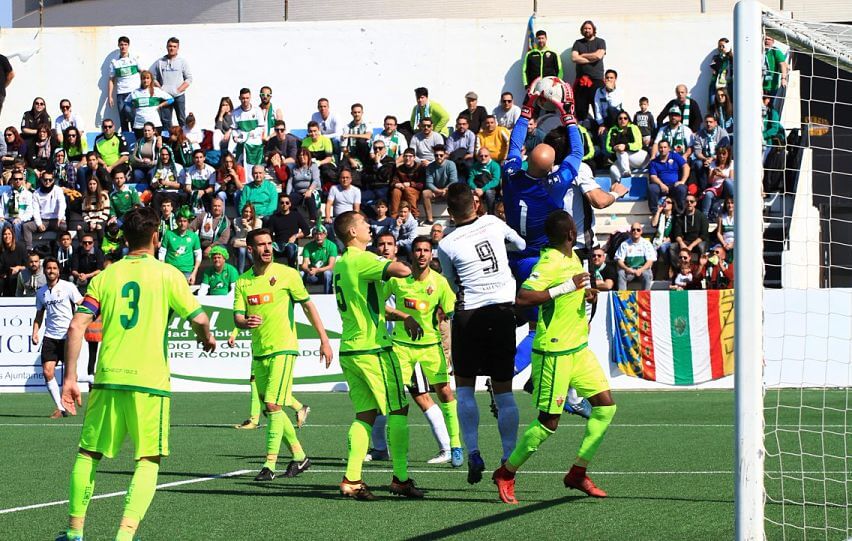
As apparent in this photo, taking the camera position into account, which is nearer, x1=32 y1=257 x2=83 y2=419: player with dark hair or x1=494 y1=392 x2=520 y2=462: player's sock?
x1=494 y1=392 x2=520 y2=462: player's sock

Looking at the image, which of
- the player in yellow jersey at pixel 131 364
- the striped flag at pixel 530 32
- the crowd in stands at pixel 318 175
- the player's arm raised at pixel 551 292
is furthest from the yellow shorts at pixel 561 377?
the striped flag at pixel 530 32

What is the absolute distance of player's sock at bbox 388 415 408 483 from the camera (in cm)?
870

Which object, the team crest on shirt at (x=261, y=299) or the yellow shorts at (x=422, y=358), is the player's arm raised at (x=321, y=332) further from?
the yellow shorts at (x=422, y=358)

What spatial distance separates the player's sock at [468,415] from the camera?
9117 millimetres

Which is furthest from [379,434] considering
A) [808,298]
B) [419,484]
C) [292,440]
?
[808,298]

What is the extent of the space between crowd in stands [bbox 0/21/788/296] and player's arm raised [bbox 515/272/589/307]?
12.8 m

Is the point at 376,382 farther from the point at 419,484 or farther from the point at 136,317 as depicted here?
the point at 136,317

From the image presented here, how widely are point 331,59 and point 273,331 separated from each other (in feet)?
59.3

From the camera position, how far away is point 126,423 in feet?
21.8

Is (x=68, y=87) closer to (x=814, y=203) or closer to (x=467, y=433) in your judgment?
(x=814, y=203)

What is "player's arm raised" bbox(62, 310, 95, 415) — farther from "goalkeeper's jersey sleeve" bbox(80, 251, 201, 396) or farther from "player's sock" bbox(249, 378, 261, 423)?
"player's sock" bbox(249, 378, 261, 423)

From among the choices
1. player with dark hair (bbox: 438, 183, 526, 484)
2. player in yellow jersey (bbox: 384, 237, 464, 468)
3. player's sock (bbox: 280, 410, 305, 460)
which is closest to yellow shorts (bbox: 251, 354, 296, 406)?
player's sock (bbox: 280, 410, 305, 460)

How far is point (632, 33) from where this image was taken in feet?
88.1

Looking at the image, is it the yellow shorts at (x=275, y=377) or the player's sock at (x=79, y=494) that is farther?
the yellow shorts at (x=275, y=377)
